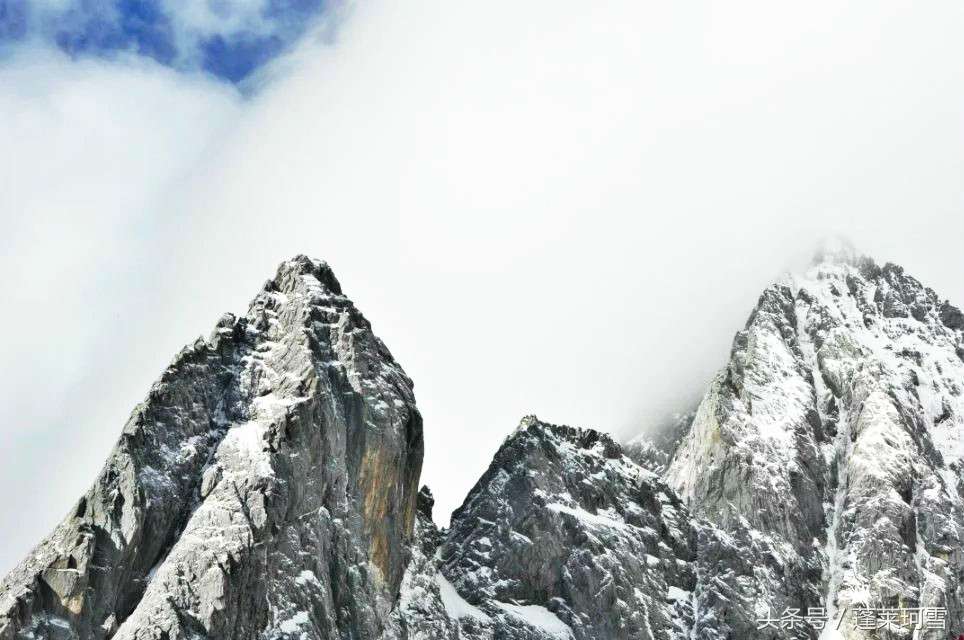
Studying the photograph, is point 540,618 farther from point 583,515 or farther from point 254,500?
point 254,500

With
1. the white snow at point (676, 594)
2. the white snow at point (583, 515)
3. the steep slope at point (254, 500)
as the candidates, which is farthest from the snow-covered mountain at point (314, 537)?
the white snow at point (676, 594)

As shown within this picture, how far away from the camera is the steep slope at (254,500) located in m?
141

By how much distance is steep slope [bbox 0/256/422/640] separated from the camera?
141 metres

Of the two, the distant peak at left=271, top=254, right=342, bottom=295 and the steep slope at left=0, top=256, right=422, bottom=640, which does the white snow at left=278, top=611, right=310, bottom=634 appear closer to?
the steep slope at left=0, top=256, right=422, bottom=640

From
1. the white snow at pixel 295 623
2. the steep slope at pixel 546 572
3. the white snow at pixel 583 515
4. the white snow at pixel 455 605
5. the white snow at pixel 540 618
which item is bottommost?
the white snow at pixel 295 623

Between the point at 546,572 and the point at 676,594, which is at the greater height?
the point at 676,594

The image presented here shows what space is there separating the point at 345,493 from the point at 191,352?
23443 mm

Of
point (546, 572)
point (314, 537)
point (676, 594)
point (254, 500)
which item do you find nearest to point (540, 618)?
point (546, 572)

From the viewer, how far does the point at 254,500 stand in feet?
488

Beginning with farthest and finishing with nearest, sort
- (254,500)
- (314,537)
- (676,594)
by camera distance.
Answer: (676,594)
(314,537)
(254,500)

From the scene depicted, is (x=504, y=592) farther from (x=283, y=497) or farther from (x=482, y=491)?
(x=283, y=497)

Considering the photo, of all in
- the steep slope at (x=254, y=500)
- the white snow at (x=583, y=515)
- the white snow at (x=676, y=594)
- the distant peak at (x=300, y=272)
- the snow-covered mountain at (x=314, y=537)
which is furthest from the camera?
the white snow at (x=676, y=594)

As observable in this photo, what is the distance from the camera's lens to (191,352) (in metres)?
165

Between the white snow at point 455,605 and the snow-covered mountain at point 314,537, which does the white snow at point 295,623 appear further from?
the white snow at point 455,605
